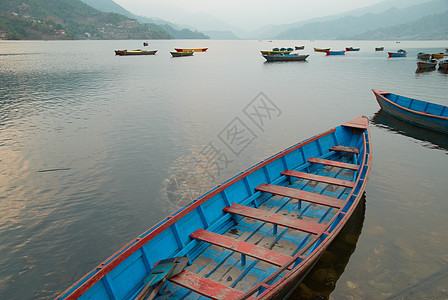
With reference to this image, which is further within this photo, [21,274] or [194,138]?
[194,138]

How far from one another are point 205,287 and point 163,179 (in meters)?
8.41

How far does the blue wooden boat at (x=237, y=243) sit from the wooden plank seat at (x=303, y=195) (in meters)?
0.03

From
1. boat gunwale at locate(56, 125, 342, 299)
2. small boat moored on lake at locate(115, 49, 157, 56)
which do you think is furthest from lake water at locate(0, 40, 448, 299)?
small boat moored on lake at locate(115, 49, 157, 56)

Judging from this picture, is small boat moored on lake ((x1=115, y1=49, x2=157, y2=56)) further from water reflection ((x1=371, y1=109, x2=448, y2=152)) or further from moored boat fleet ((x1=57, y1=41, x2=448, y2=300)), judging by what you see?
moored boat fleet ((x1=57, y1=41, x2=448, y2=300))

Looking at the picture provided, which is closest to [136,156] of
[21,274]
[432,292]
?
[21,274]

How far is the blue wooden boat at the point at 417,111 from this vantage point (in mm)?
18297

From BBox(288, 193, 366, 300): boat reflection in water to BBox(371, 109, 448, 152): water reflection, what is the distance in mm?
11525

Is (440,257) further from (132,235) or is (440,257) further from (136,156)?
(136,156)

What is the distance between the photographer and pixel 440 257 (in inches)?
324

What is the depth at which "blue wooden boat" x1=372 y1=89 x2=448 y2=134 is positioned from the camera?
18.3 metres

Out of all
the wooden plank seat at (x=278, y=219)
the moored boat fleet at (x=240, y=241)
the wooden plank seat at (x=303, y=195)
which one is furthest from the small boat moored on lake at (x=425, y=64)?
the wooden plank seat at (x=278, y=219)

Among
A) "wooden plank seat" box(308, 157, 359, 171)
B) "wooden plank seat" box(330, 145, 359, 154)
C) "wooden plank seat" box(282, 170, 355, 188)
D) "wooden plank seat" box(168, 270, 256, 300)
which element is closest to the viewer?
"wooden plank seat" box(168, 270, 256, 300)

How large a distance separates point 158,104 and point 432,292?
81.1ft

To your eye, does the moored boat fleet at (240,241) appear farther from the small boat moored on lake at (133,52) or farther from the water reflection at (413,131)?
the small boat moored on lake at (133,52)
